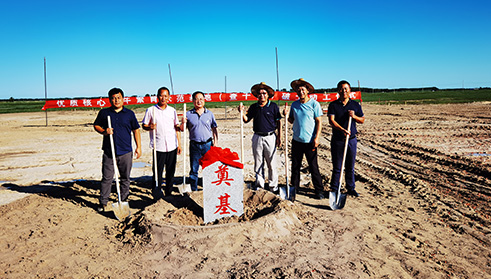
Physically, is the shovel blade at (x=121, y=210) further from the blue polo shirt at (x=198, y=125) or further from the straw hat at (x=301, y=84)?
the straw hat at (x=301, y=84)

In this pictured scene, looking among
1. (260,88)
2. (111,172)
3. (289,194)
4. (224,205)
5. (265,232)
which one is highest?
(260,88)

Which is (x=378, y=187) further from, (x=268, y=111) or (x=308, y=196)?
(x=268, y=111)

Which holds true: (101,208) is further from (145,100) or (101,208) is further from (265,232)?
(145,100)

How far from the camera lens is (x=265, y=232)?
4.07 meters

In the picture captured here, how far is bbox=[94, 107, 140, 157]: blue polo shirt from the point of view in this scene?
4.93m

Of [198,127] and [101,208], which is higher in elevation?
[198,127]

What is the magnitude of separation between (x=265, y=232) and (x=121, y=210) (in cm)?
235

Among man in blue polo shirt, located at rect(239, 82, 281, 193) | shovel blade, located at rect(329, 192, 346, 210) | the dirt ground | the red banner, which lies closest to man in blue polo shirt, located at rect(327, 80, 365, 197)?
shovel blade, located at rect(329, 192, 346, 210)

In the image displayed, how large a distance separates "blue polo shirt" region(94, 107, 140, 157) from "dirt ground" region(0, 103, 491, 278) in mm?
1058

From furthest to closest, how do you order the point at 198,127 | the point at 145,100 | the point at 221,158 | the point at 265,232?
1. the point at 145,100
2. the point at 198,127
3. the point at 221,158
4. the point at 265,232

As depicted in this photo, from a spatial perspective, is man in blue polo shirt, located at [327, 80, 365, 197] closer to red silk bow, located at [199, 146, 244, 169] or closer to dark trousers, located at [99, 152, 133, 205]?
red silk bow, located at [199, 146, 244, 169]

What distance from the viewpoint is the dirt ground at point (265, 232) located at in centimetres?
347

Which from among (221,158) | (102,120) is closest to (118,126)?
(102,120)

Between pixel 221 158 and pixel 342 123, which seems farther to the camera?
pixel 342 123
